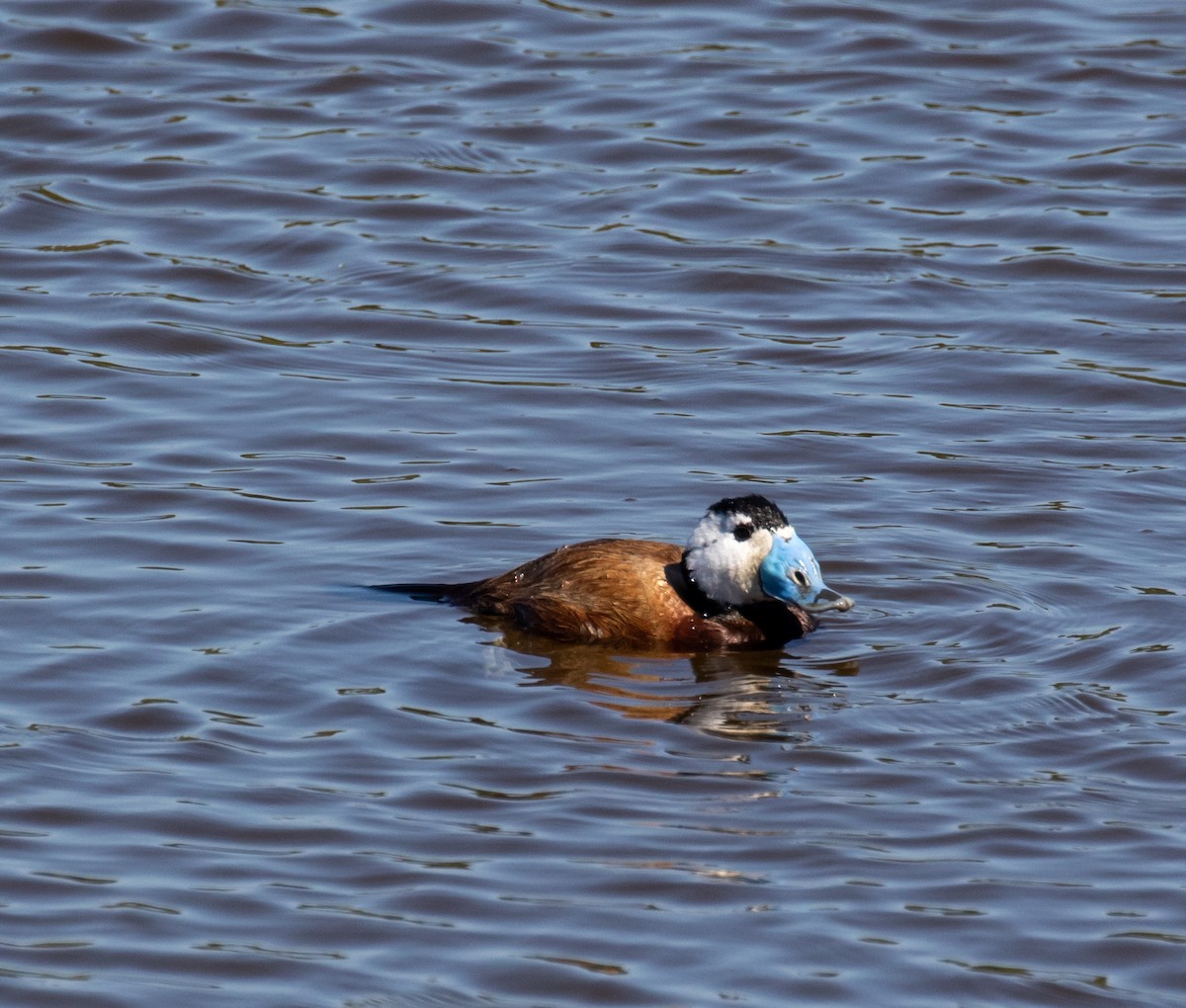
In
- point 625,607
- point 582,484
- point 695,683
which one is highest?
point 582,484

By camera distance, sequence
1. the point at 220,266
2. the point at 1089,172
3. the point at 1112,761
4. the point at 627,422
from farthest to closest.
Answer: the point at 1089,172
the point at 220,266
the point at 627,422
the point at 1112,761

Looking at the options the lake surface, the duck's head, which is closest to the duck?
the duck's head

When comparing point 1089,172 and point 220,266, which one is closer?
point 220,266

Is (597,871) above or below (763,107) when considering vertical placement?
below

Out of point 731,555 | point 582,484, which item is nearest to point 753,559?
point 731,555

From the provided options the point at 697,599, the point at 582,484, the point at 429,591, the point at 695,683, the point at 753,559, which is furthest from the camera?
the point at 582,484

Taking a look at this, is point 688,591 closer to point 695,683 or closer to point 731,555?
point 731,555

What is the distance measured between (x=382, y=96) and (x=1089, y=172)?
457 centimetres

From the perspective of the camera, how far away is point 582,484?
907cm

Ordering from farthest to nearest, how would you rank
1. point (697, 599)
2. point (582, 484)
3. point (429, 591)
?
1. point (582, 484)
2. point (429, 591)
3. point (697, 599)

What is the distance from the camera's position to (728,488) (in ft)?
29.6

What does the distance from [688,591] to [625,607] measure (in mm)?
241

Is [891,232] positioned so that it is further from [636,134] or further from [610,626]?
[610,626]

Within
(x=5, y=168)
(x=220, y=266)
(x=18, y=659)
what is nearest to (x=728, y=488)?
(x=18, y=659)
